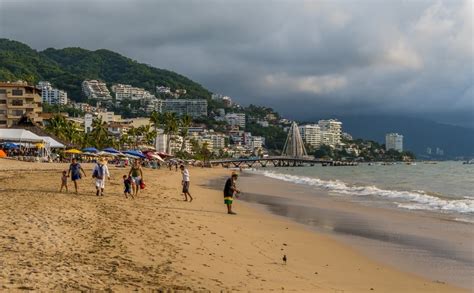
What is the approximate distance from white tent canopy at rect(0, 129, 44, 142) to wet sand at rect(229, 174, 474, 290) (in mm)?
33875

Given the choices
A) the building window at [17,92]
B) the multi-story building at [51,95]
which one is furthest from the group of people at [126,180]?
the multi-story building at [51,95]

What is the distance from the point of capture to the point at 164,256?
8.10 m

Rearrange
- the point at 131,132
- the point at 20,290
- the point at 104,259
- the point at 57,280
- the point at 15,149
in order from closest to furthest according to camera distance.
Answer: the point at 20,290 < the point at 57,280 < the point at 104,259 < the point at 15,149 < the point at 131,132

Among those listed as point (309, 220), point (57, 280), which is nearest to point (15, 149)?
point (309, 220)

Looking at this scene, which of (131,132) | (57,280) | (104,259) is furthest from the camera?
(131,132)

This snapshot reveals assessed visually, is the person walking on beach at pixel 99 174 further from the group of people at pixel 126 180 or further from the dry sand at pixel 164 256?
the dry sand at pixel 164 256

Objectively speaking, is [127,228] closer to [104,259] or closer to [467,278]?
[104,259]

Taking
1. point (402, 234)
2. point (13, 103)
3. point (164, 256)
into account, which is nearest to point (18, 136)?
point (13, 103)

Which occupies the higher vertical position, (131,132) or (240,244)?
(131,132)

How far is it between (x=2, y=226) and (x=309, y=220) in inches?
430

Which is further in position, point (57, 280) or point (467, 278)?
point (467, 278)

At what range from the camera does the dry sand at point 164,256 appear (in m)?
6.32

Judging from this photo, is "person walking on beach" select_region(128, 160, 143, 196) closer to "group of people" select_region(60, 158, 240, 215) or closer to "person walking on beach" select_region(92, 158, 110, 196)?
"group of people" select_region(60, 158, 240, 215)

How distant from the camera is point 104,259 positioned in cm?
724
